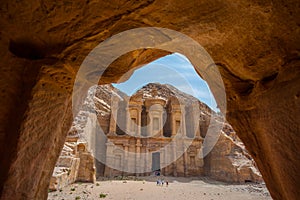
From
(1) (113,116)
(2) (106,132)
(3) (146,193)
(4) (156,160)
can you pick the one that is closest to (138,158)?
(4) (156,160)

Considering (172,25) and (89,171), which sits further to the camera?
(89,171)

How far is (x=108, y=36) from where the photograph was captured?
2.54 metres

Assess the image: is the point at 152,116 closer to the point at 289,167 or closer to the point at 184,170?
the point at 184,170

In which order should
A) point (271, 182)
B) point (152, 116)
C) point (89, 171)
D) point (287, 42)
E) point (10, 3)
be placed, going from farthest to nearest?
point (152, 116), point (89, 171), point (271, 182), point (287, 42), point (10, 3)

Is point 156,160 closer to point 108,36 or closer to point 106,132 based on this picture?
point 106,132

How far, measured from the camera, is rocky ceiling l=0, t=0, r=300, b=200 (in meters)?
2.00

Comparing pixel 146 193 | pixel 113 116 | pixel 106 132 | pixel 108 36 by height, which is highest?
pixel 113 116

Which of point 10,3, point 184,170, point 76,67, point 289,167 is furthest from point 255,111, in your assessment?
point 184,170

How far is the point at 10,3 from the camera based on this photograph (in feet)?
6.31

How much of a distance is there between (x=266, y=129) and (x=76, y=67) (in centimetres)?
272

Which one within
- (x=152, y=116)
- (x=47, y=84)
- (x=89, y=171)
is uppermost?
(x=152, y=116)

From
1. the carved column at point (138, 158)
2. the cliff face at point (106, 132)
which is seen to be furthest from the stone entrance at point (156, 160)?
the cliff face at point (106, 132)

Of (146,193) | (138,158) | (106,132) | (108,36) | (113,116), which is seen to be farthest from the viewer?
(113,116)

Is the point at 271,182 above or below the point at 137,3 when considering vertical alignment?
below
